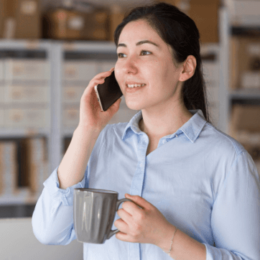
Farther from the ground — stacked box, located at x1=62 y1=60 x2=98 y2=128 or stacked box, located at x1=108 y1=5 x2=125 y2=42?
stacked box, located at x1=108 y1=5 x2=125 y2=42

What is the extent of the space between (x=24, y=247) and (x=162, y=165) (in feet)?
1.51

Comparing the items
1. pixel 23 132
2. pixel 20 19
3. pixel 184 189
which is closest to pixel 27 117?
pixel 23 132

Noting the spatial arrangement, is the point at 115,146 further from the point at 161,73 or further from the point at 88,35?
the point at 88,35

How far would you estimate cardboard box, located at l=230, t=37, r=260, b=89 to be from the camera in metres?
2.38

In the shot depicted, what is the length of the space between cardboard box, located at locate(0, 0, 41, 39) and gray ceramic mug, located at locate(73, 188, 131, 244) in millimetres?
1973

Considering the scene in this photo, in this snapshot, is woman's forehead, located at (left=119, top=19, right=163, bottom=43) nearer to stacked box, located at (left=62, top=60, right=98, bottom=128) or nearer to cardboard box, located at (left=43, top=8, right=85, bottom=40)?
stacked box, located at (left=62, top=60, right=98, bottom=128)

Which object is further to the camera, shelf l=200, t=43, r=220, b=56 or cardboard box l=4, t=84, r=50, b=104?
shelf l=200, t=43, r=220, b=56

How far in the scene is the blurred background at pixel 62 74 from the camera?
2.36 m

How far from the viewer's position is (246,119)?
2418mm

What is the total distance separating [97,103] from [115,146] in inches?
5.6

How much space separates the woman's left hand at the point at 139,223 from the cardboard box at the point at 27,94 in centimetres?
188

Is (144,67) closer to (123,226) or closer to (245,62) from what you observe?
(123,226)

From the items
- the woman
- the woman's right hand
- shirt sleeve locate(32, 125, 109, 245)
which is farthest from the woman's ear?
shirt sleeve locate(32, 125, 109, 245)

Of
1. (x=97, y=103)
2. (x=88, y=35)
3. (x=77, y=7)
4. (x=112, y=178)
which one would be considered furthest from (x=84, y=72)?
(x=112, y=178)
